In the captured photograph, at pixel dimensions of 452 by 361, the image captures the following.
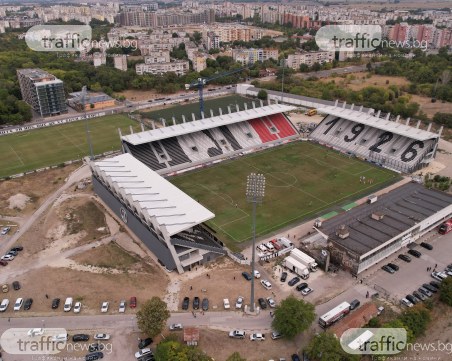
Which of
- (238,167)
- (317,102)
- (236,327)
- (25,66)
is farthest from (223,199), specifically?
(25,66)

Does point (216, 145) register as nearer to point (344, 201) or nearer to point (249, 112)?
point (249, 112)

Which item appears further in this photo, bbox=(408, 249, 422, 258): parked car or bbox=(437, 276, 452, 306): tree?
bbox=(408, 249, 422, 258): parked car

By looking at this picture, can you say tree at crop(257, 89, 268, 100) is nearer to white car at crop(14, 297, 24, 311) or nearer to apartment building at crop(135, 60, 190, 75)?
apartment building at crop(135, 60, 190, 75)

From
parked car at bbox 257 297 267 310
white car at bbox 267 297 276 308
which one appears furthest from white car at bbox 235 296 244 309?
white car at bbox 267 297 276 308

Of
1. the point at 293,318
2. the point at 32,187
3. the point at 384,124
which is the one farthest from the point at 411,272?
the point at 32,187

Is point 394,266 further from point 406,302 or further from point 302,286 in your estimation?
point 302,286

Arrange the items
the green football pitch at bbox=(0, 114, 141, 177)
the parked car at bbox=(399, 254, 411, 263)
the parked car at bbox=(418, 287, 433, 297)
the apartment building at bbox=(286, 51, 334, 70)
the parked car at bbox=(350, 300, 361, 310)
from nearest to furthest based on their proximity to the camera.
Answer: the parked car at bbox=(350, 300, 361, 310) → the parked car at bbox=(418, 287, 433, 297) → the parked car at bbox=(399, 254, 411, 263) → the green football pitch at bbox=(0, 114, 141, 177) → the apartment building at bbox=(286, 51, 334, 70)
